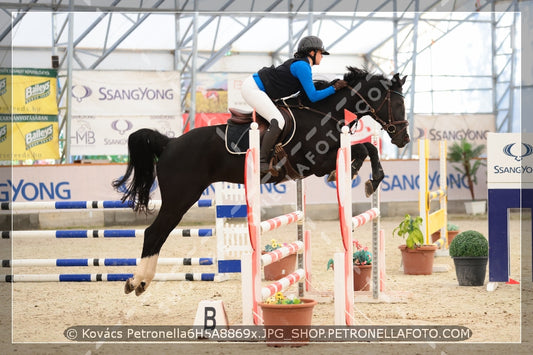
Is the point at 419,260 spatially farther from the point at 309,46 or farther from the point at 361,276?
the point at 309,46

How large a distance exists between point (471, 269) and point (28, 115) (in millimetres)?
10485

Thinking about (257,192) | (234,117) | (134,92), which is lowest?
(257,192)

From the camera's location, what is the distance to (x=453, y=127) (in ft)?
60.7

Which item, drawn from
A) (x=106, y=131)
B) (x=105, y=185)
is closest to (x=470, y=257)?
(x=105, y=185)

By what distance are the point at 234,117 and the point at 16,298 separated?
8.13 feet

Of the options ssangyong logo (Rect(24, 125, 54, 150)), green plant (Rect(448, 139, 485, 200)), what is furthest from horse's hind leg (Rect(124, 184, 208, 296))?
green plant (Rect(448, 139, 485, 200))

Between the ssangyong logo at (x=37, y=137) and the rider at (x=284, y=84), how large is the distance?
396 inches

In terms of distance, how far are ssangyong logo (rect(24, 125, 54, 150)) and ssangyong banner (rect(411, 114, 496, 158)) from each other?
30.4ft

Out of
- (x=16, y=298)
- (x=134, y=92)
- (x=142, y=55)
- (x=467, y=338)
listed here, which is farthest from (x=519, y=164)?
(x=142, y=55)

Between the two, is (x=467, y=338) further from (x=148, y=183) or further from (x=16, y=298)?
(x=16, y=298)

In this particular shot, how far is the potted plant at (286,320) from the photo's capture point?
11.7 ft

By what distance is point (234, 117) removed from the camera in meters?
4.65

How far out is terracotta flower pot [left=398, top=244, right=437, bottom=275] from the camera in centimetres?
661

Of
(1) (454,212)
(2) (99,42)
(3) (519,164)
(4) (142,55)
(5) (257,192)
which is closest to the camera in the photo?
(5) (257,192)
